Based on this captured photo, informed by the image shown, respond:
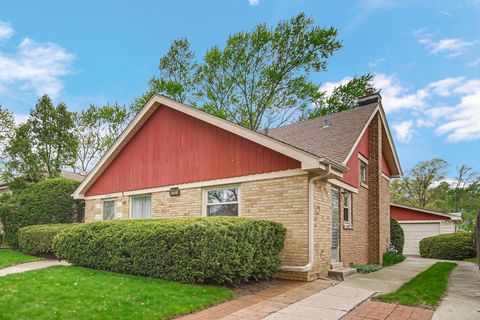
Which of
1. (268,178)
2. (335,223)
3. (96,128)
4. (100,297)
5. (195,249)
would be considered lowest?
(100,297)

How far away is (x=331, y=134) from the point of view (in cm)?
1363

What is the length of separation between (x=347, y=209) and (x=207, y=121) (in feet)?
18.5

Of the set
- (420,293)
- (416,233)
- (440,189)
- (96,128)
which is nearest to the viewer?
(420,293)

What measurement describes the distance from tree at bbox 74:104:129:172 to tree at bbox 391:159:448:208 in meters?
31.6

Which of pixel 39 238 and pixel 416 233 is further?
pixel 416 233

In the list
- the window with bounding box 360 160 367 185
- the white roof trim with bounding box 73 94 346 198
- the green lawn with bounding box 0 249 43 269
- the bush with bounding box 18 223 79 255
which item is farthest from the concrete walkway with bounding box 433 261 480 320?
the green lawn with bounding box 0 249 43 269

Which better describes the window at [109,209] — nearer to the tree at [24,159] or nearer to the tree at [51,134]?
the tree at [24,159]

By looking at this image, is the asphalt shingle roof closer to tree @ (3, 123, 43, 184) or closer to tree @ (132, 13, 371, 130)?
tree @ (132, 13, 371, 130)

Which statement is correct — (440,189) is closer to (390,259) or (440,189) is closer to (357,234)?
(390,259)

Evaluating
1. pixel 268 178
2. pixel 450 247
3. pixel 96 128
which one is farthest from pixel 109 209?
A: pixel 96 128

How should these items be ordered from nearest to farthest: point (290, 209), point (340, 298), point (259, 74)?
point (340, 298) → point (290, 209) → point (259, 74)

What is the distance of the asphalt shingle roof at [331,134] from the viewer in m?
12.0

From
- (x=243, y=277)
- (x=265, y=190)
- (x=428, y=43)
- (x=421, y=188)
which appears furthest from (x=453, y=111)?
(x=243, y=277)

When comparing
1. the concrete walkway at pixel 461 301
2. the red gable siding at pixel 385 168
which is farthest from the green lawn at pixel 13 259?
the red gable siding at pixel 385 168
